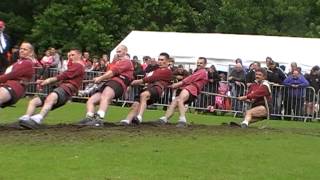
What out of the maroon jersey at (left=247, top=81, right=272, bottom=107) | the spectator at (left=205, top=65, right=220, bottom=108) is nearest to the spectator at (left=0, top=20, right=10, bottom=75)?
the maroon jersey at (left=247, top=81, right=272, bottom=107)

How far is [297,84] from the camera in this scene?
69.6ft

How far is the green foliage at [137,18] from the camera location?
4375 centimetres

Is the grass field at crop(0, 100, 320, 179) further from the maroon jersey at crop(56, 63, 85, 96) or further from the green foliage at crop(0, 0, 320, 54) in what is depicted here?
the green foliage at crop(0, 0, 320, 54)

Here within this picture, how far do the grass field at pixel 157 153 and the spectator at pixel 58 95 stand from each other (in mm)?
384

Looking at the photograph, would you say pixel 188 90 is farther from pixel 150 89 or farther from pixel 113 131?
pixel 113 131

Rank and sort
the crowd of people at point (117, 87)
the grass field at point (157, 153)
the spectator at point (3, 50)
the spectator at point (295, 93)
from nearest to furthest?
1. the grass field at point (157, 153)
2. the crowd of people at point (117, 87)
3. the spectator at point (3, 50)
4. the spectator at point (295, 93)

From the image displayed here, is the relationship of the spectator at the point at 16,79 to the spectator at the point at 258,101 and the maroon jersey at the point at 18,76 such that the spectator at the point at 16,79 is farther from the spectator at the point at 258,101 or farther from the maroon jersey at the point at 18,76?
the spectator at the point at 258,101

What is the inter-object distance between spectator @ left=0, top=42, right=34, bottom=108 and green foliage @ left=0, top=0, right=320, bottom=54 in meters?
29.9

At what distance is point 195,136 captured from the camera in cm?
1294

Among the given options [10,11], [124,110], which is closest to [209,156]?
[124,110]

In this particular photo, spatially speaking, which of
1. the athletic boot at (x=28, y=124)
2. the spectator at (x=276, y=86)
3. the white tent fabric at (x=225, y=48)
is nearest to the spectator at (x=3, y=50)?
the athletic boot at (x=28, y=124)

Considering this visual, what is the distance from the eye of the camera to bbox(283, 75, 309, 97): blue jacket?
21.0 meters

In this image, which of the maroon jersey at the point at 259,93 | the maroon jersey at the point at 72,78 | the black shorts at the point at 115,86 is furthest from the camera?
the maroon jersey at the point at 259,93

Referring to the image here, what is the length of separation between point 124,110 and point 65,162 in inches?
442
